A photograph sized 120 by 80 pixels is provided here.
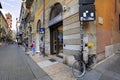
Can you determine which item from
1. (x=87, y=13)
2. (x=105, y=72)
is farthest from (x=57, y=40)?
(x=105, y=72)

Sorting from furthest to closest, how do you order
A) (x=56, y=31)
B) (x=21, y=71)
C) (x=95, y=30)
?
1. (x=56, y=31)
2. (x=21, y=71)
3. (x=95, y=30)

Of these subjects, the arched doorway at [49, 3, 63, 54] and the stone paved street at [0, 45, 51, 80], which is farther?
the arched doorway at [49, 3, 63, 54]

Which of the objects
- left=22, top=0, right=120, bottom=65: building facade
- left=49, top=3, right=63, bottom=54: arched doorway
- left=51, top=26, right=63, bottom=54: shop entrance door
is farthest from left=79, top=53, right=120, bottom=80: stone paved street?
left=51, top=26, right=63, bottom=54: shop entrance door

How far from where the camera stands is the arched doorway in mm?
13431

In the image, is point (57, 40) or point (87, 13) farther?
point (57, 40)

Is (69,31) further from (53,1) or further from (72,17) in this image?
(53,1)

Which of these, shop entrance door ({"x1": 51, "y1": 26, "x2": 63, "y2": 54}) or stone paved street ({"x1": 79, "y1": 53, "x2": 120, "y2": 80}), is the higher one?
shop entrance door ({"x1": 51, "y1": 26, "x2": 63, "y2": 54})

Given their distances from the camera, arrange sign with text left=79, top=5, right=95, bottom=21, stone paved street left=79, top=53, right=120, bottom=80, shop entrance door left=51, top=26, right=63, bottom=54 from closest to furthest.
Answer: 1. stone paved street left=79, top=53, right=120, bottom=80
2. sign with text left=79, top=5, right=95, bottom=21
3. shop entrance door left=51, top=26, right=63, bottom=54

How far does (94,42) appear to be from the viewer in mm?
8195

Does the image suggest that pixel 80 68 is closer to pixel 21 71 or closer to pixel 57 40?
pixel 21 71

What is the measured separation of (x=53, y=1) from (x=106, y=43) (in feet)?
19.6

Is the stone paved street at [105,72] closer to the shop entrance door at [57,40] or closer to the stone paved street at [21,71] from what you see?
the stone paved street at [21,71]

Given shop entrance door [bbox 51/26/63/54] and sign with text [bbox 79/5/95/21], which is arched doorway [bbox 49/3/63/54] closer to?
shop entrance door [bbox 51/26/63/54]

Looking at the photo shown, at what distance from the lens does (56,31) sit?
1498 cm
